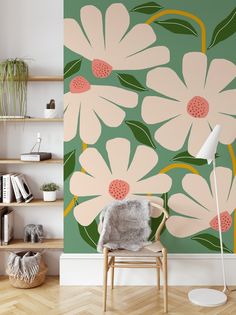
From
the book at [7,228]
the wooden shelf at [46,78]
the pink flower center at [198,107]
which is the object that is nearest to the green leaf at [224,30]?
the pink flower center at [198,107]

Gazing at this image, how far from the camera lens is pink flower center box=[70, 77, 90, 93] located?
3.34m

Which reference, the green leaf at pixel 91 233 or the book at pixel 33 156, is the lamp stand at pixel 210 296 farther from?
the book at pixel 33 156

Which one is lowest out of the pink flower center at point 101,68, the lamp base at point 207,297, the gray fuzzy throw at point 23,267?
the lamp base at point 207,297

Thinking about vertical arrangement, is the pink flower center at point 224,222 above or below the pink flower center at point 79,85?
below

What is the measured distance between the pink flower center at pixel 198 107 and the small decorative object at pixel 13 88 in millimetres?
1420

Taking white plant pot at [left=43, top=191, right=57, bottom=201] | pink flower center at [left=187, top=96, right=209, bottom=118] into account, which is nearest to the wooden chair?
white plant pot at [left=43, top=191, right=57, bottom=201]

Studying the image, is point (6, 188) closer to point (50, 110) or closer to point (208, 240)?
point (50, 110)

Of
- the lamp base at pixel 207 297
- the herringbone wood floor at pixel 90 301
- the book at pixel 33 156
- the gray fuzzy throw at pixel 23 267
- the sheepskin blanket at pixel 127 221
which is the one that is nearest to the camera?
the herringbone wood floor at pixel 90 301

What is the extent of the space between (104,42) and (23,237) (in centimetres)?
188

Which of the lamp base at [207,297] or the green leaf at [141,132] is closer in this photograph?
the lamp base at [207,297]

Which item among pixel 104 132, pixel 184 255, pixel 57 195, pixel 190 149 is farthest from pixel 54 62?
pixel 184 255

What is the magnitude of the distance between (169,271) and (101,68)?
5.97 feet

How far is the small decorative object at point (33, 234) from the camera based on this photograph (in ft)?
11.4

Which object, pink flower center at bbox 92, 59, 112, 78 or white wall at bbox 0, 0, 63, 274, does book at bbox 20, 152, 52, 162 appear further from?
pink flower center at bbox 92, 59, 112, 78
